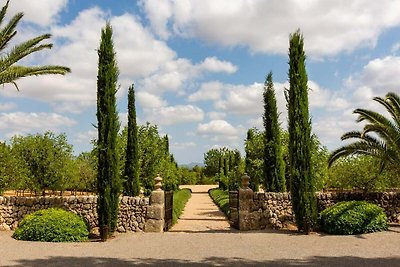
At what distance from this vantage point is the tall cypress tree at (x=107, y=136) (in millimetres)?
12875

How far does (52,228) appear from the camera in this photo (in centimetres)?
1184

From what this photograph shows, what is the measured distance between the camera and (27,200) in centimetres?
1392

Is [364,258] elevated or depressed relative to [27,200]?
depressed

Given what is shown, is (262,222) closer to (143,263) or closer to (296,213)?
(296,213)

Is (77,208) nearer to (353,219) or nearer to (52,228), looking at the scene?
(52,228)

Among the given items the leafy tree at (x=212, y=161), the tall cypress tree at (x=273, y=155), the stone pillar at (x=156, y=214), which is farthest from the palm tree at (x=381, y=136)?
the leafy tree at (x=212, y=161)

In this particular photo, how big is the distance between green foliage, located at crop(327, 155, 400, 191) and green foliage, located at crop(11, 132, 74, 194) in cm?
1752

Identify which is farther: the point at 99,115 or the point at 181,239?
the point at 99,115

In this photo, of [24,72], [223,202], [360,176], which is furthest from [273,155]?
[24,72]

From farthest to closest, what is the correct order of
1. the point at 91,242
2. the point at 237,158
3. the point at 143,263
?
the point at 237,158 → the point at 91,242 → the point at 143,263

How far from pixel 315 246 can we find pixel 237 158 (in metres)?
26.3

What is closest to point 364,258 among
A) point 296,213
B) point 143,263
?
point 296,213

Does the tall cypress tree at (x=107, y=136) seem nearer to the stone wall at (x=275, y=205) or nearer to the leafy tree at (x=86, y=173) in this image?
the stone wall at (x=275, y=205)

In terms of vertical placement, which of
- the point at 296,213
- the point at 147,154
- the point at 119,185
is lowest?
the point at 296,213
